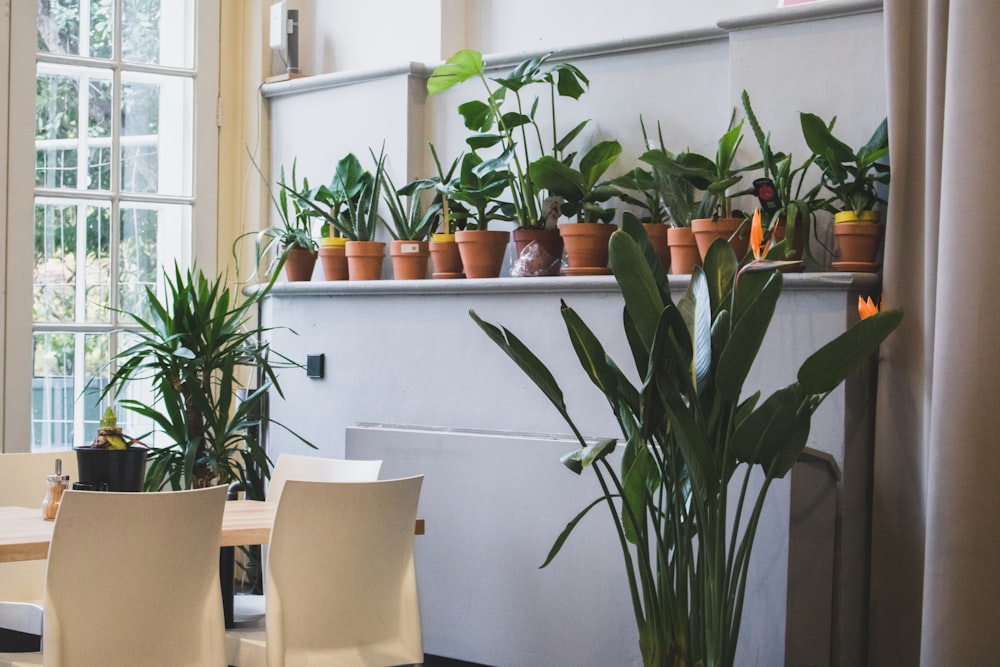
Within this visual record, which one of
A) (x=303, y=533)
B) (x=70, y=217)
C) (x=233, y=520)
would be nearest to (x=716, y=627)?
(x=303, y=533)

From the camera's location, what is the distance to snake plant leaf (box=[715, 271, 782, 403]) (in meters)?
2.75

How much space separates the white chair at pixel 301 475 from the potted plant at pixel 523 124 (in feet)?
3.42

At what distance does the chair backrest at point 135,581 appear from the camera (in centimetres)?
245

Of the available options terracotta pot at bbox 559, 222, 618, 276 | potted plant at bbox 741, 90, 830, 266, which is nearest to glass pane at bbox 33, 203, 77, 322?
terracotta pot at bbox 559, 222, 618, 276

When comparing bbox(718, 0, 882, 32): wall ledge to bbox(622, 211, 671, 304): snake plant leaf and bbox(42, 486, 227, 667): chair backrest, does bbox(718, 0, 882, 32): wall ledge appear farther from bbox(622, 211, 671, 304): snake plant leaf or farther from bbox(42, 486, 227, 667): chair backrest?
bbox(42, 486, 227, 667): chair backrest

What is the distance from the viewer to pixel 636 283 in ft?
9.71

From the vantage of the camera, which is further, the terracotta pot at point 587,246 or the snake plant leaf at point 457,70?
the snake plant leaf at point 457,70

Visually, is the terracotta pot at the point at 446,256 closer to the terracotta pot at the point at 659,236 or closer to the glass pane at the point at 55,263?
the terracotta pot at the point at 659,236

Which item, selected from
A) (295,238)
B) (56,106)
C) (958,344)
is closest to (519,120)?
(295,238)

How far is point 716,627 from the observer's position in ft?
9.71

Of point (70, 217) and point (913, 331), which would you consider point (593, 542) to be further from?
point (70, 217)

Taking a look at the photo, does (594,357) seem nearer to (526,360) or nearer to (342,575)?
(526,360)

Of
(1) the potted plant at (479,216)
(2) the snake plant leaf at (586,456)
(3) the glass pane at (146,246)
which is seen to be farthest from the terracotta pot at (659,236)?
(3) the glass pane at (146,246)

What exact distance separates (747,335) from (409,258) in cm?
191
